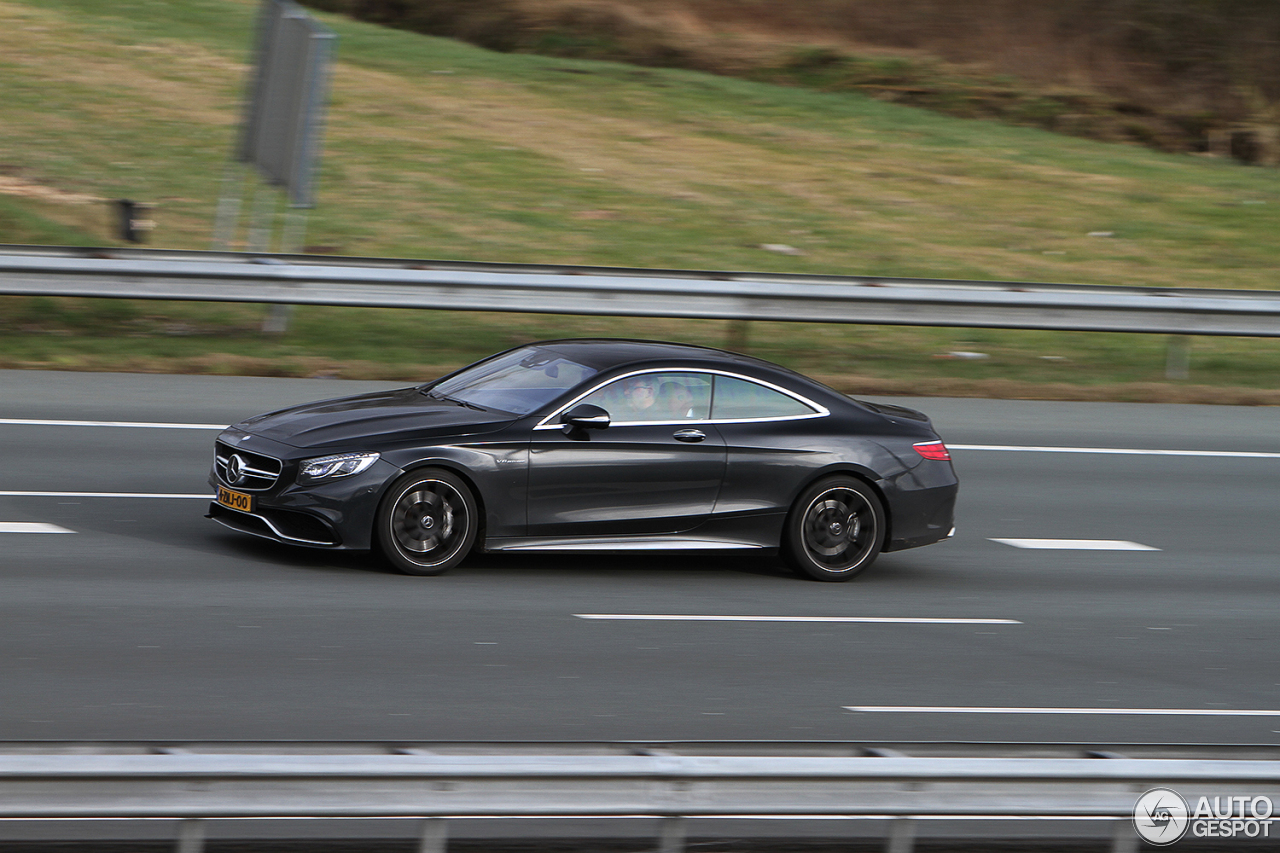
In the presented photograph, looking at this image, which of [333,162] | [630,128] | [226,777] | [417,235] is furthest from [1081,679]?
[630,128]

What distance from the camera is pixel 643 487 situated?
9.78 meters

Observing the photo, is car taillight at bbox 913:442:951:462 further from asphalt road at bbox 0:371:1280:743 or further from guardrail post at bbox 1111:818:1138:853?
guardrail post at bbox 1111:818:1138:853

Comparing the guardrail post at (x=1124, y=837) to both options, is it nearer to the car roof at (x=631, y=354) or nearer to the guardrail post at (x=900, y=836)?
the guardrail post at (x=900, y=836)

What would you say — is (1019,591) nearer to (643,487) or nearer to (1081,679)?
(1081,679)

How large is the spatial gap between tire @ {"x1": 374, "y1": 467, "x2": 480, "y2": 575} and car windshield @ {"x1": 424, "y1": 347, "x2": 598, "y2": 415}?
735mm

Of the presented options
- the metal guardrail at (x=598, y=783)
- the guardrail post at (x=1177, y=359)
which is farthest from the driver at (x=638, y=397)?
the guardrail post at (x=1177, y=359)

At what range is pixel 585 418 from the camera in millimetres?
9609

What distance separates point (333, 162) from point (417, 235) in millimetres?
3038

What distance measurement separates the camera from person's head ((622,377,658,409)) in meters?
9.98

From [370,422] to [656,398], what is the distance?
1.77m

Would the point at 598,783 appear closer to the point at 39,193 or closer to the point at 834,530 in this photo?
the point at 834,530

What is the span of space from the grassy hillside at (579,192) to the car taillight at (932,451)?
6.16 m

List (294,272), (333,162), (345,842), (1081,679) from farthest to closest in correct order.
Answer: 1. (333,162)
2. (294,272)
3. (1081,679)
4. (345,842)

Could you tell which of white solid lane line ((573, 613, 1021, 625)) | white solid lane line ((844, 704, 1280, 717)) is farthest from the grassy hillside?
white solid lane line ((844, 704, 1280, 717))
